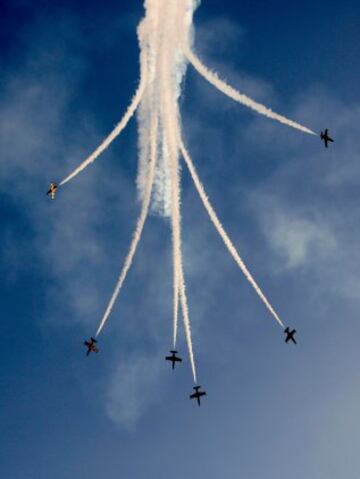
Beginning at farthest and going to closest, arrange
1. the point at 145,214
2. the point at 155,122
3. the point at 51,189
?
the point at 51,189 → the point at 145,214 → the point at 155,122

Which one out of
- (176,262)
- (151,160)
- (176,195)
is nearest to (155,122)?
(151,160)

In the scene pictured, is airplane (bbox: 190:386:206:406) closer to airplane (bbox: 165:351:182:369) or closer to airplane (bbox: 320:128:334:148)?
airplane (bbox: 165:351:182:369)

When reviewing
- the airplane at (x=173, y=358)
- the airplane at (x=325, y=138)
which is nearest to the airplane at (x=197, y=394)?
the airplane at (x=173, y=358)

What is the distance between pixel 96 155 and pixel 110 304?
38.6 ft

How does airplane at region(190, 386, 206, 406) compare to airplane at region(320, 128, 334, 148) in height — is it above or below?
below

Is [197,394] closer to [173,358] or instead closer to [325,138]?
[173,358]

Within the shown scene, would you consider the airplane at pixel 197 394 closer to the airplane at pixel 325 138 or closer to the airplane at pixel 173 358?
the airplane at pixel 173 358

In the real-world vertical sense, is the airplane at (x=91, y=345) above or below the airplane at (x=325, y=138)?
below

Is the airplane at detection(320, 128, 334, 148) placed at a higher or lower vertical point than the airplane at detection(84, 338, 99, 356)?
higher

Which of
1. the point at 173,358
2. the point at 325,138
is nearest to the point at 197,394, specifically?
the point at 173,358

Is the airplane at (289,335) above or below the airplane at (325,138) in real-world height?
below

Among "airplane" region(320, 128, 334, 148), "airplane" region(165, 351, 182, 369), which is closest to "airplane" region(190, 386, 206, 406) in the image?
"airplane" region(165, 351, 182, 369)

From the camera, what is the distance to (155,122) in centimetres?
3762

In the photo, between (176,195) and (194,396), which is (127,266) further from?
(194,396)
